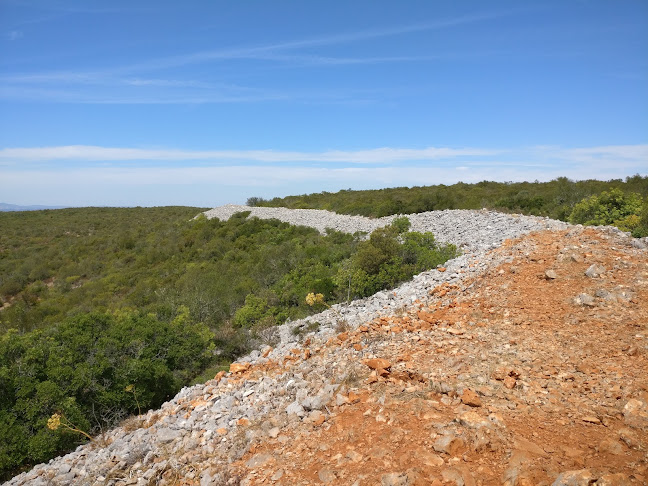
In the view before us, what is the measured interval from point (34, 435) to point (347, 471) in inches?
221

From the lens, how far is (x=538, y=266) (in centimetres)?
765

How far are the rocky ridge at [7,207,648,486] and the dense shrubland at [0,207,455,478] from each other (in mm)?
1159

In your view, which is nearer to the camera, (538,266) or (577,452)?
(577,452)

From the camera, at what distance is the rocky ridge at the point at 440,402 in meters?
3.39

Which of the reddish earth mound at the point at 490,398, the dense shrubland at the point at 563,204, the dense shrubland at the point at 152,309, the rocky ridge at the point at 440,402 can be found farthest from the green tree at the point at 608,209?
the reddish earth mound at the point at 490,398

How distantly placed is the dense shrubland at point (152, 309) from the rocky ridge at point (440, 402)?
116 centimetres

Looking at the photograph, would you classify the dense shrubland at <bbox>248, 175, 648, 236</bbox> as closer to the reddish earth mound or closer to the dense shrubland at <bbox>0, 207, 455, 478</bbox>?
the dense shrubland at <bbox>0, 207, 455, 478</bbox>

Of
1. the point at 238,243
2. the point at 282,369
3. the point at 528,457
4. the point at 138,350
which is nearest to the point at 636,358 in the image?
the point at 528,457

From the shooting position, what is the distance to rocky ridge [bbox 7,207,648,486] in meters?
3.39

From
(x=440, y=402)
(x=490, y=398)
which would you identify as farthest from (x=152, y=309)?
(x=490, y=398)

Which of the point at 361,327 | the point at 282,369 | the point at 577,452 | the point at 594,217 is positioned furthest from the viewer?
the point at 594,217

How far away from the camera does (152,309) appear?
40.8ft

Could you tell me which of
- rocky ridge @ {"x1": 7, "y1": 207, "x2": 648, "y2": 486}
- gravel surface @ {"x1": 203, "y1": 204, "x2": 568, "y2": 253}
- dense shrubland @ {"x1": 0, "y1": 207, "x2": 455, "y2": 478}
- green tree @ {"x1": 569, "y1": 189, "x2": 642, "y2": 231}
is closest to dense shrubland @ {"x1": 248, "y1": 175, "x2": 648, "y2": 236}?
green tree @ {"x1": 569, "y1": 189, "x2": 642, "y2": 231}

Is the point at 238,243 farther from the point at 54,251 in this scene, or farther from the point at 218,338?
the point at 54,251
